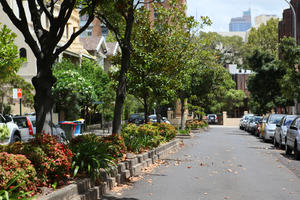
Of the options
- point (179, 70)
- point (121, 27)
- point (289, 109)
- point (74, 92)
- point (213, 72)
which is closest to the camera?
point (121, 27)

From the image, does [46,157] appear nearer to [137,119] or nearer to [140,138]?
[140,138]

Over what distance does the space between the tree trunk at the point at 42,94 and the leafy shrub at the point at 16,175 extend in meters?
3.37

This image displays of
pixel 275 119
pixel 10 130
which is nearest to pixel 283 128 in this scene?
pixel 275 119

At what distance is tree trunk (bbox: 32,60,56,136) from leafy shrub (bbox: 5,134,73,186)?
2082 mm

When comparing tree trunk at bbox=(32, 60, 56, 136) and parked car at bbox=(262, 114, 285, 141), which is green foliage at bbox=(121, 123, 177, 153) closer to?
tree trunk at bbox=(32, 60, 56, 136)

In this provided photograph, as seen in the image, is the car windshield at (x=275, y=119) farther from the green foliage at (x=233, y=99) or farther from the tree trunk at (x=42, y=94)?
the green foliage at (x=233, y=99)

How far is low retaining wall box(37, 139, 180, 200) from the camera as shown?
7341mm

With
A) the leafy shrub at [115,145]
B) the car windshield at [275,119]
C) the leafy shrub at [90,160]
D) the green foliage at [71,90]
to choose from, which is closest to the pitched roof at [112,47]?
the green foliage at [71,90]

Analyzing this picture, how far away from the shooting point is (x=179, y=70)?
28.6 metres

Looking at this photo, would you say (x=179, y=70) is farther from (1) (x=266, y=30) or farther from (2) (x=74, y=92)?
(1) (x=266, y=30)

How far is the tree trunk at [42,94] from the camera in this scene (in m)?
10.2

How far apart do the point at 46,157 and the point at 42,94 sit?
2846mm

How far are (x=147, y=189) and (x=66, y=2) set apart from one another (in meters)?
4.76

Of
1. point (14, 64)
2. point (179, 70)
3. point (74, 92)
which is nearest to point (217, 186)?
point (14, 64)
